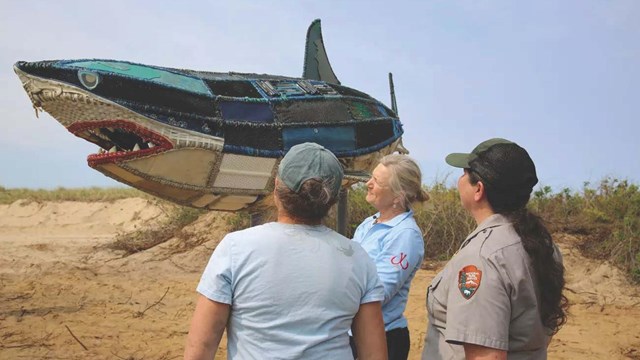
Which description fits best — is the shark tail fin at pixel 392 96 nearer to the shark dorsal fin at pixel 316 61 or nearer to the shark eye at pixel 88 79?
the shark dorsal fin at pixel 316 61

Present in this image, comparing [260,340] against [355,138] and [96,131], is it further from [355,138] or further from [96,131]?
[355,138]

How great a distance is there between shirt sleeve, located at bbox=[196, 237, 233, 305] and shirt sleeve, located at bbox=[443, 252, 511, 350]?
2.12 ft

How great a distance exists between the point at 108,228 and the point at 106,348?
9510 mm

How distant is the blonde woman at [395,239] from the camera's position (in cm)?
244

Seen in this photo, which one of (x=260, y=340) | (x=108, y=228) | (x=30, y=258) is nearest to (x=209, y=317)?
(x=260, y=340)

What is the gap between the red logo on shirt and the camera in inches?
95.9

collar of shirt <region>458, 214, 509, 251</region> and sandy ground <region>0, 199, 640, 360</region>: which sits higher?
collar of shirt <region>458, 214, 509, 251</region>

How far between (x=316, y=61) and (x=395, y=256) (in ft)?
10.4

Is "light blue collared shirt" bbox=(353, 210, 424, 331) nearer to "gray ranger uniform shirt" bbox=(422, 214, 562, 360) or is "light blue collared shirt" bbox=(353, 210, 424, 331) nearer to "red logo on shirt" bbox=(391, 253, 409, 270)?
"red logo on shirt" bbox=(391, 253, 409, 270)

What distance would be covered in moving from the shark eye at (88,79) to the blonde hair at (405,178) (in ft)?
5.62

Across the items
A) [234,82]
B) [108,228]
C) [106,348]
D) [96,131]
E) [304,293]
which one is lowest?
[108,228]

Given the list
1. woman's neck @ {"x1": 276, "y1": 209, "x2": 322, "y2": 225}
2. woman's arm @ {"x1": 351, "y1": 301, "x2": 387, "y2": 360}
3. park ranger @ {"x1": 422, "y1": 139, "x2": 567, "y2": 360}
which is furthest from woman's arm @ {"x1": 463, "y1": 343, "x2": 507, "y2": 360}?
woman's neck @ {"x1": 276, "y1": 209, "x2": 322, "y2": 225}

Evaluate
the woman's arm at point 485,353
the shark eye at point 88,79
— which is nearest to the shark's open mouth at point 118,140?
the shark eye at point 88,79

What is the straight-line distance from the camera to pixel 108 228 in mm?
14227
